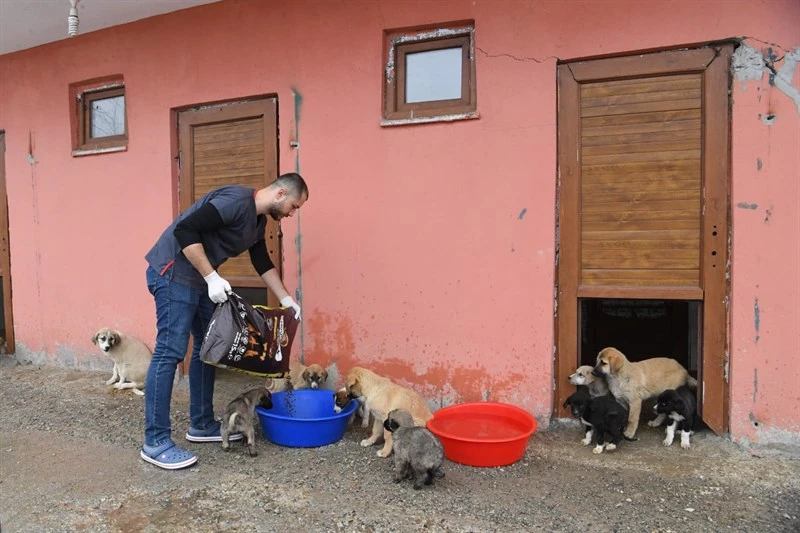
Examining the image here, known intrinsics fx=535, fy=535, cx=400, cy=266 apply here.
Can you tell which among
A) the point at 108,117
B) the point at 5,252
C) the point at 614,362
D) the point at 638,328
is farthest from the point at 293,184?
the point at 638,328

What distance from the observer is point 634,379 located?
4.02m

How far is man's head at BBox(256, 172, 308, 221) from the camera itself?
3.55m

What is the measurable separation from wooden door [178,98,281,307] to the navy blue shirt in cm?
142

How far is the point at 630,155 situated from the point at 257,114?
10.7 ft

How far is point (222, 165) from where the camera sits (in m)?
5.24

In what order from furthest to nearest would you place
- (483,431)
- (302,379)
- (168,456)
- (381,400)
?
(302,379) < (483,431) < (381,400) < (168,456)

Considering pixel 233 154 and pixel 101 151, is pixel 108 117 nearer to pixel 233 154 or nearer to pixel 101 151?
pixel 101 151

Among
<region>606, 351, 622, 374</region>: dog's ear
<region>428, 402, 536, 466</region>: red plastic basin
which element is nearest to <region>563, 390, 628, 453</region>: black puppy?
<region>606, 351, 622, 374</region>: dog's ear

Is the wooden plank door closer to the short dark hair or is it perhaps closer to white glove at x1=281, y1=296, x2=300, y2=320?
white glove at x1=281, y1=296, x2=300, y2=320

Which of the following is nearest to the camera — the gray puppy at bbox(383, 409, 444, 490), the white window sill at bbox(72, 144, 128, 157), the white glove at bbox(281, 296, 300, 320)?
the gray puppy at bbox(383, 409, 444, 490)

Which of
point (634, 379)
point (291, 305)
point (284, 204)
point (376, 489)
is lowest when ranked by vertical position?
point (376, 489)

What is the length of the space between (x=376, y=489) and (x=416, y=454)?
0.36 m

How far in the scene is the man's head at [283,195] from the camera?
11.6 ft

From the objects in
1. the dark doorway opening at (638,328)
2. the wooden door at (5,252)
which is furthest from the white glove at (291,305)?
the wooden door at (5,252)
